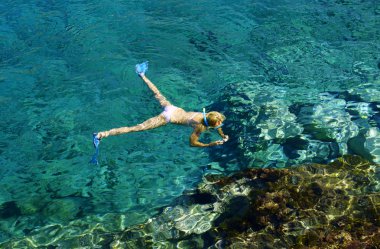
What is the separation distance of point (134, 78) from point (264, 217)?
20.8 ft

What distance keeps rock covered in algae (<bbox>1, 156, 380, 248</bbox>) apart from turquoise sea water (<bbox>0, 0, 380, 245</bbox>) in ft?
1.57

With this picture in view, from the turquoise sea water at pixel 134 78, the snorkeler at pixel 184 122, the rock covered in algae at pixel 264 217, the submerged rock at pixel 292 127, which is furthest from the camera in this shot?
the turquoise sea water at pixel 134 78

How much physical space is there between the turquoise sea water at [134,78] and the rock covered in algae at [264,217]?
18.9 inches

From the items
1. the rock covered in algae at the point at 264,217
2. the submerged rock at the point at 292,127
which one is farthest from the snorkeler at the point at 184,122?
the rock covered in algae at the point at 264,217

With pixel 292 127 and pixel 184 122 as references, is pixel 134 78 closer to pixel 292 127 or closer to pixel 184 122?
pixel 184 122

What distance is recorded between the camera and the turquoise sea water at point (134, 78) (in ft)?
28.9

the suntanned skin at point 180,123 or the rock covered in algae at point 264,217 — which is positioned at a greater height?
the suntanned skin at point 180,123

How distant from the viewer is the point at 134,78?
38.2ft

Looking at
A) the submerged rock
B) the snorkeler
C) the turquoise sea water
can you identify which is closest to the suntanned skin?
the snorkeler

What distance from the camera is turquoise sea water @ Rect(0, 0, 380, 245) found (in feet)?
28.9

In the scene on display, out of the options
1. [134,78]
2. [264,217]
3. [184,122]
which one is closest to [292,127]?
[184,122]

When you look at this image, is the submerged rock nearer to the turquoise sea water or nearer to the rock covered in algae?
the turquoise sea water

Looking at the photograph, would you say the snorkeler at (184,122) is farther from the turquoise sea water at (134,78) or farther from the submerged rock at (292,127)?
the submerged rock at (292,127)

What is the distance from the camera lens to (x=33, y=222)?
8195mm
